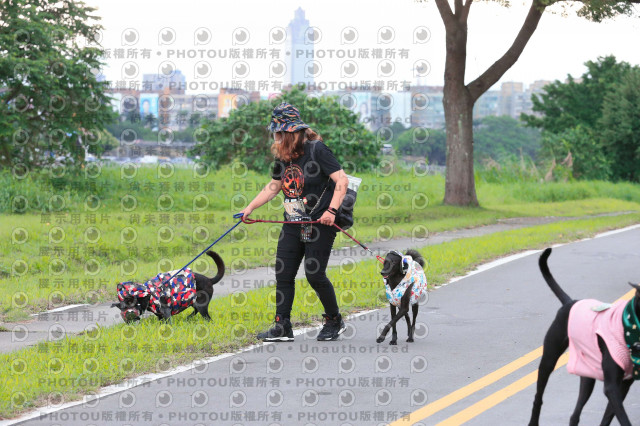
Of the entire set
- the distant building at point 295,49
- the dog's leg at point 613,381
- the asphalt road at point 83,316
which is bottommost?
the asphalt road at point 83,316

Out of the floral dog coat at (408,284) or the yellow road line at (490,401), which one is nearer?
the yellow road line at (490,401)

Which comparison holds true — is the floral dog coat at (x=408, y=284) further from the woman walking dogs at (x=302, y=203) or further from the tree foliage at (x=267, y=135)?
the tree foliage at (x=267, y=135)

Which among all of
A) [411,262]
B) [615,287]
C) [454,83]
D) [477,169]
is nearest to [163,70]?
[454,83]

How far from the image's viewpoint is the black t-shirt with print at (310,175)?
8.01 m

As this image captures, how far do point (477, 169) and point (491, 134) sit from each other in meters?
61.2

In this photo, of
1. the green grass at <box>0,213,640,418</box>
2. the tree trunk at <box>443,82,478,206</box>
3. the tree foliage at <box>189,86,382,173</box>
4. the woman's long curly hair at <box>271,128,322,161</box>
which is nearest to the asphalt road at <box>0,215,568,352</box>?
the green grass at <box>0,213,640,418</box>

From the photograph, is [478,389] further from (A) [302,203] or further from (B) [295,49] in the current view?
(B) [295,49]

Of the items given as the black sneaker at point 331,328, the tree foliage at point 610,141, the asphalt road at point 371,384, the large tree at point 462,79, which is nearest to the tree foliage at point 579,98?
the tree foliage at point 610,141

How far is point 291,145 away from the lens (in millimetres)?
7973

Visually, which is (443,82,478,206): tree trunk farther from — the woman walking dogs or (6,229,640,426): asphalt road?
the woman walking dogs

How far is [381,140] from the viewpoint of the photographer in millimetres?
32406

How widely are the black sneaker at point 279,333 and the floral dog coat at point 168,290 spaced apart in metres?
0.89

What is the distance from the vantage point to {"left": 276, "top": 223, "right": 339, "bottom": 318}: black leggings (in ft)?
26.7

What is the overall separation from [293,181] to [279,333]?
4.64 ft
